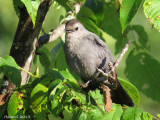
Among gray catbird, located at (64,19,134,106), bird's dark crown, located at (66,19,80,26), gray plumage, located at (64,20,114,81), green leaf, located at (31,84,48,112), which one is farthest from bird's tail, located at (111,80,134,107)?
green leaf, located at (31,84,48,112)

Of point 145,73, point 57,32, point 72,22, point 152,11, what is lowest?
point 145,73

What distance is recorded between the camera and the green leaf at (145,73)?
13.8ft

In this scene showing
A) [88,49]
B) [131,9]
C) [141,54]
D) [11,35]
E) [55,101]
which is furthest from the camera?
[11,35]

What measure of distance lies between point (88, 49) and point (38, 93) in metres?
1.34

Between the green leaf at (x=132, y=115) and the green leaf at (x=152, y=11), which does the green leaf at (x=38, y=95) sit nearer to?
the green leaf at (x=132, y=115)

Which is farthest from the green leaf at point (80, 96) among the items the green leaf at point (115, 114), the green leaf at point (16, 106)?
the green leaf at point (16, 106)

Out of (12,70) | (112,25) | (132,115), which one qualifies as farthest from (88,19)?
(132,115)

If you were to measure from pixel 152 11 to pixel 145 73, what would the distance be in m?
1.94

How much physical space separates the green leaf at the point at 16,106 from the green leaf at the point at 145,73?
2001 millimetres

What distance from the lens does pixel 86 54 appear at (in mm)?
3734

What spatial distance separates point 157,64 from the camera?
4184mm

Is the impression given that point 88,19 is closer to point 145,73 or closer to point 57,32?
point 57,32

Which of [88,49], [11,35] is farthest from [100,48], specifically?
[11,35]

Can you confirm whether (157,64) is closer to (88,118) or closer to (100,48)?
(100,48)
